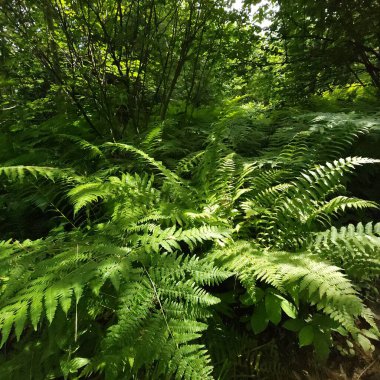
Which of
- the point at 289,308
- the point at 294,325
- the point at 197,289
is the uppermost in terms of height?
the point at 197,289

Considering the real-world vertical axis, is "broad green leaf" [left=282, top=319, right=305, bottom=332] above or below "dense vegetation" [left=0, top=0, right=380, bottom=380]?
below

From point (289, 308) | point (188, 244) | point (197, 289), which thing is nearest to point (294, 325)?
point (289, 308)

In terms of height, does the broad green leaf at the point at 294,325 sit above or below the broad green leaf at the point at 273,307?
below

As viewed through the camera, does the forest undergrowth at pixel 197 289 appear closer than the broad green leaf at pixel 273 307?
Yes

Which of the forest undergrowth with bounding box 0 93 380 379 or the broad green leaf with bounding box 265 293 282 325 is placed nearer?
the forest undergrowth with bounding box 0 93 380 379

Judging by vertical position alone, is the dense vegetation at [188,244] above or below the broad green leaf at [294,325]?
above

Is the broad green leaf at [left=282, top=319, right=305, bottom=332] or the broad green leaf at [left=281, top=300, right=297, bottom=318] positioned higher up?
the broad green leaf at [left=281, top=300, right=297, bottom=318]

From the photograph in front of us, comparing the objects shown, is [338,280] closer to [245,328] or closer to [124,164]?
[245,328]

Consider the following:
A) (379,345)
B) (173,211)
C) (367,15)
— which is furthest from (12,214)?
(367,15)

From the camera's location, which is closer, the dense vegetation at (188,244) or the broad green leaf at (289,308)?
the dense vegetation at (188,244)

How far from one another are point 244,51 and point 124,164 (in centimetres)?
270

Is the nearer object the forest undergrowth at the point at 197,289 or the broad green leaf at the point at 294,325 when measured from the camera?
the forest undergrowth at the point at 197,289

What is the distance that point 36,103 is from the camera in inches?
162

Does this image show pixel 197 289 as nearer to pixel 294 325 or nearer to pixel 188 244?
pixel 188 244
